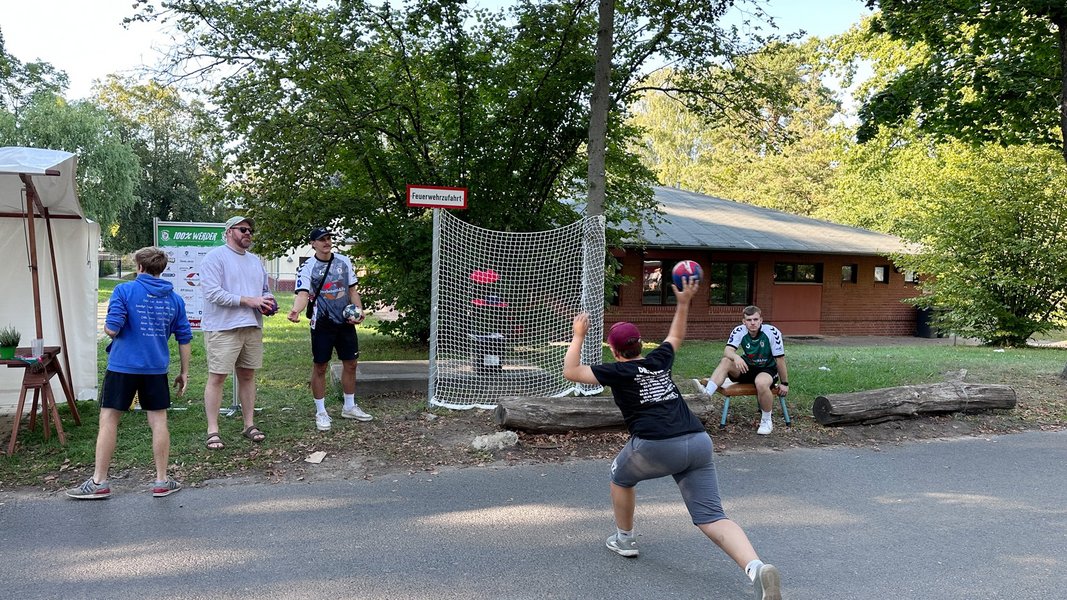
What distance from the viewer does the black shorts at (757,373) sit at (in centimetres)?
695

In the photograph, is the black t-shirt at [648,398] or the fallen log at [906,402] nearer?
the black t-shirt at [648,398]

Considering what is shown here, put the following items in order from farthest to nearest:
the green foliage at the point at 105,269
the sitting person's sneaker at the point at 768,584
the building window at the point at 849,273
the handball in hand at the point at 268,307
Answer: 1. the green foliage at the point at 105,269
2. the building window at the point at 849,273
3. the handball in hand at the point at 268,307
4. the sitting person's sneaker at the point at 768,584

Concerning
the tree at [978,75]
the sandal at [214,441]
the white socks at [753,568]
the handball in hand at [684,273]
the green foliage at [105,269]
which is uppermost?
the tree at [978,75]

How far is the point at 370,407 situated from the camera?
24.2 ft

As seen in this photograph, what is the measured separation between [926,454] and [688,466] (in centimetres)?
405

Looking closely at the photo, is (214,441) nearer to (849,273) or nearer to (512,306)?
(512,306)

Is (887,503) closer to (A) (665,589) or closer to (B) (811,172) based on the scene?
(A) (665,589)

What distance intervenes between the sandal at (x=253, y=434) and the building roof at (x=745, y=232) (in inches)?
465

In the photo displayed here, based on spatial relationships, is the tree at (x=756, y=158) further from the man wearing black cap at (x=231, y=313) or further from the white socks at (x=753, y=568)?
the white socks at (x=753, y=568)

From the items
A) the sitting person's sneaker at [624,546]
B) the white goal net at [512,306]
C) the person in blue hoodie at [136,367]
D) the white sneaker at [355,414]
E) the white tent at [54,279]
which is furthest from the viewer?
the white goal net at [512,306]

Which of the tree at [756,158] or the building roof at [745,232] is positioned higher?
the tree at [756,158]

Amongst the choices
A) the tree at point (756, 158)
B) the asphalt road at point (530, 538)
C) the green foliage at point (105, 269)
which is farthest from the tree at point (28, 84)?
the asphalt road at point (530, 538)

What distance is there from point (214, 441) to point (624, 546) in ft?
11.9

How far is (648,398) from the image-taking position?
11.6 ft
